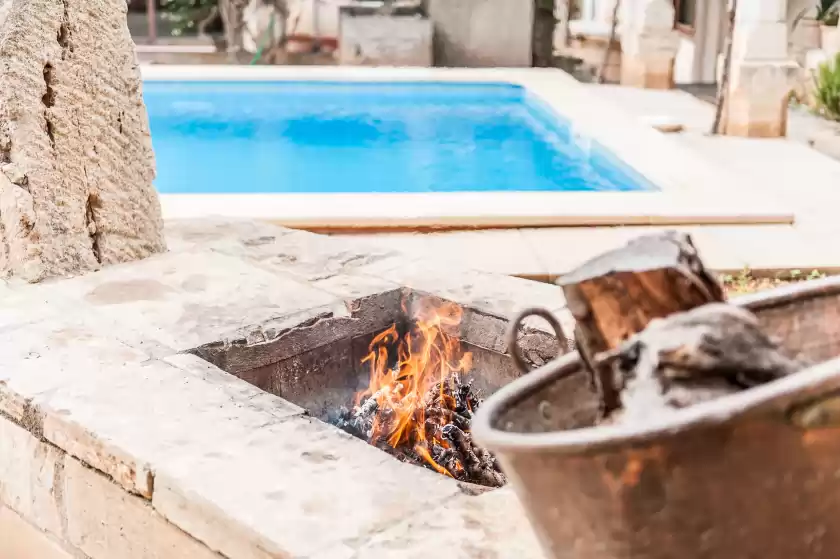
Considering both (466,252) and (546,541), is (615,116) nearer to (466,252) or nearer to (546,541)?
(466,252)

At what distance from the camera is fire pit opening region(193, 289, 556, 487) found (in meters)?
2.59

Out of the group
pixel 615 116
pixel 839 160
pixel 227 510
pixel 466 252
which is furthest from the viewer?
pixel 615 116

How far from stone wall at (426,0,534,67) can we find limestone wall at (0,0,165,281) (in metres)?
8.74

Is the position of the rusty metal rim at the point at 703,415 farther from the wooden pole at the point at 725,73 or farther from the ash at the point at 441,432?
the wooden pole at the point at 725,73

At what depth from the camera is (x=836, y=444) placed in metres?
1.16

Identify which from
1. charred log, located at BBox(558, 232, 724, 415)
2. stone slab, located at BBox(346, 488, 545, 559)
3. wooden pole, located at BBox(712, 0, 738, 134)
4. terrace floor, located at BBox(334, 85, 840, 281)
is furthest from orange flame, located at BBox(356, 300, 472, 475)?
wooden pole, located at BBox(712, 0, 738, 134)

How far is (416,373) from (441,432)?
313 millimetres

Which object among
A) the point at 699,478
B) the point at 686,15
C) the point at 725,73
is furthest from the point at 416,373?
the point at 686,15

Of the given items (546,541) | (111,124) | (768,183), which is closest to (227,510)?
(546,541)

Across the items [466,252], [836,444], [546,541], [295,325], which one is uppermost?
[836,444]

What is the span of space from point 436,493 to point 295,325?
1.00 metres

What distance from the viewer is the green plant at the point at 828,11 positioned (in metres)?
10.2

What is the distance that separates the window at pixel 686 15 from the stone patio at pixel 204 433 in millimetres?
10558

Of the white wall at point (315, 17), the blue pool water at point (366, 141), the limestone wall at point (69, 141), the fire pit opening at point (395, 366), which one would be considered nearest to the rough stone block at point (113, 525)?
the fire pit opening at point (395, 366)
